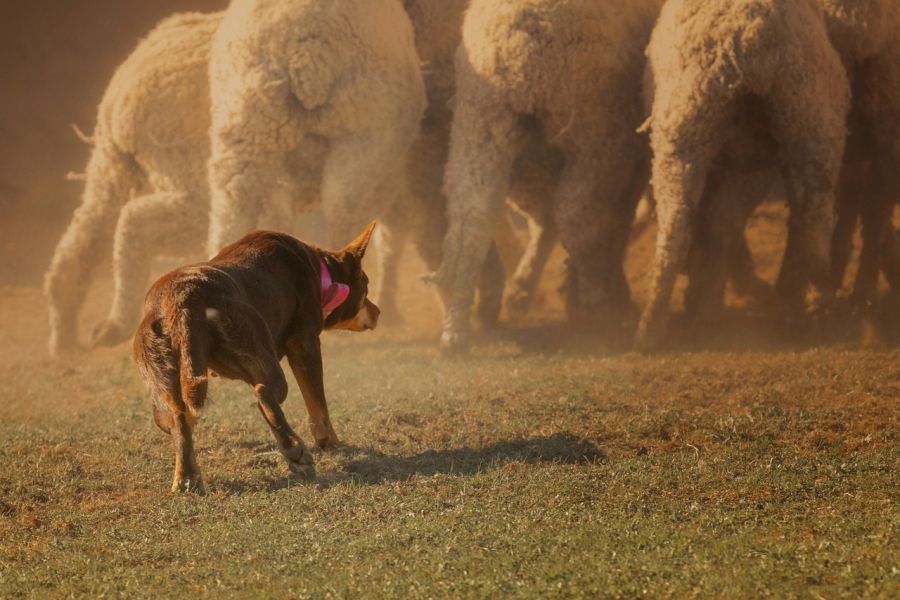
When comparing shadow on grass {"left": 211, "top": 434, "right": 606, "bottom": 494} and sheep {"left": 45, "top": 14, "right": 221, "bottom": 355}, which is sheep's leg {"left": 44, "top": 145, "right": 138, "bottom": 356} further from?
shadow on grass {"left": 211, "top": 434, "right": 606, "bottom": 494}

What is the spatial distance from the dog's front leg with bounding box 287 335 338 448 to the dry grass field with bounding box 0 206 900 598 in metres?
0.16

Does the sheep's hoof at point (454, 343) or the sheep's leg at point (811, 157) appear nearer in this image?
the sheep's leg at point (811, 157)

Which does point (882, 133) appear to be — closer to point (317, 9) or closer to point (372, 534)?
point (317, 9)

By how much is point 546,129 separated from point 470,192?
82 cm

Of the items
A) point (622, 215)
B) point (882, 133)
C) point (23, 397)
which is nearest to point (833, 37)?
point (882, 133)

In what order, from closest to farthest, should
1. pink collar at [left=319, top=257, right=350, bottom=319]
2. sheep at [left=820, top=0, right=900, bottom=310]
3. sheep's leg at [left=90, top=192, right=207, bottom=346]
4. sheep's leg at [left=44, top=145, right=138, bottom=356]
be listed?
pink collar at [left=319, top=257, right=350, bottom=319]
sheep at [left=820, top=0, right=900, bottom=310]
sheep's leg at [left=90, top=192, right=207, bottom=346]
sheep's leg at [left=44, top=145, right=138, bottom=356]

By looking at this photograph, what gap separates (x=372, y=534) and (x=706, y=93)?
17.1 feet

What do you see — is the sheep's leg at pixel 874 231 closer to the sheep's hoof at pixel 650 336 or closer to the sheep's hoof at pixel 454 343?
the sheep's hoof at pixel 650 336

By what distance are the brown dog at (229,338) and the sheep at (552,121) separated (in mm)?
4066

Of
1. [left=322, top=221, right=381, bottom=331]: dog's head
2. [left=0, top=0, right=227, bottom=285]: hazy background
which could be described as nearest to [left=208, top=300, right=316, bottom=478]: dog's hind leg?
[left=322, top=221, right=381, bottom=331]: dog's head

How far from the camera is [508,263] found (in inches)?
498

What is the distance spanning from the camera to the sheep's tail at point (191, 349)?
4.98 m

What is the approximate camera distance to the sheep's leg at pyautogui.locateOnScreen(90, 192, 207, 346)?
35.2 feet

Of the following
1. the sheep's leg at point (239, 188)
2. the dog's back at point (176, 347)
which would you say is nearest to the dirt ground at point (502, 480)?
the dog's back at point (176, 347)
